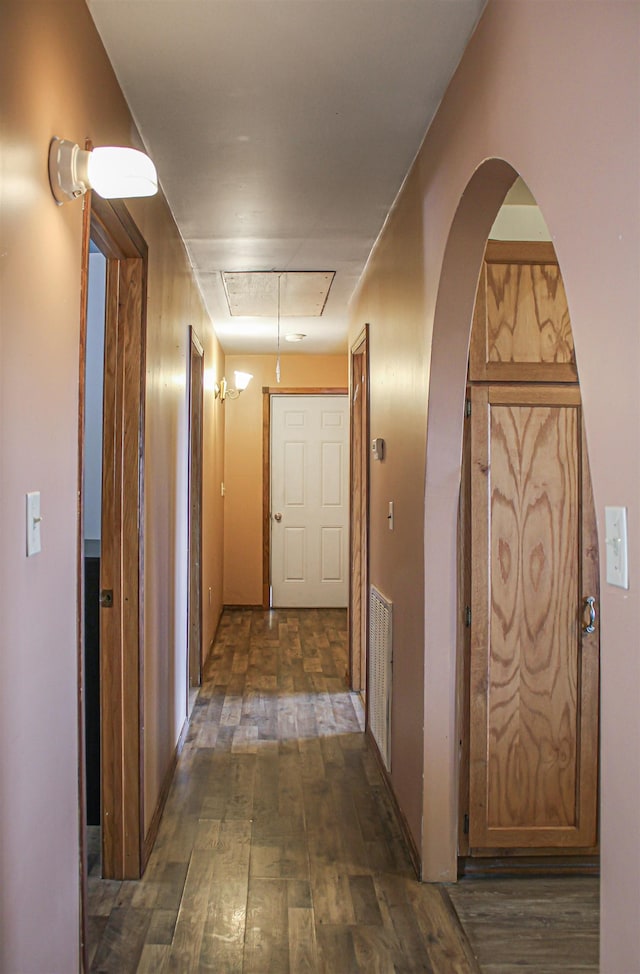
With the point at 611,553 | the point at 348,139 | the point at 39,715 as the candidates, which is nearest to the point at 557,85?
the point at 611,553

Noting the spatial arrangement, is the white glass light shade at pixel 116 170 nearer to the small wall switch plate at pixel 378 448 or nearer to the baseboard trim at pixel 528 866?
the small wall switch plate at pixel 378 448

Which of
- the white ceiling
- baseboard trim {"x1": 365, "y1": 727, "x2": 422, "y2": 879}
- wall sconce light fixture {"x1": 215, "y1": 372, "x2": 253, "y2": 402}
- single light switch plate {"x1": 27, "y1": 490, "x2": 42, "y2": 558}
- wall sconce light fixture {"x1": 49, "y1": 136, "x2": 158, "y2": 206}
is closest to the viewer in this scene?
single light switch plate {"x1": 27, "y1": 490, "x2": 42, "y2": 558}

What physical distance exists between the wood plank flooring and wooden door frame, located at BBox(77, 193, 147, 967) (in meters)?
0.20

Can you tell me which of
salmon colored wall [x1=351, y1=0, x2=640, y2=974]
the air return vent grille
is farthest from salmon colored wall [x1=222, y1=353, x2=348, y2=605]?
salmon colored wall [x1=351, y1=0, x2=640, y2=974]

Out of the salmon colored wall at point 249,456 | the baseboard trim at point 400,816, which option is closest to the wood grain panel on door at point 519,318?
the baseboard trim at point 400,816

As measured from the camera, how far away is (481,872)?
2506 mm

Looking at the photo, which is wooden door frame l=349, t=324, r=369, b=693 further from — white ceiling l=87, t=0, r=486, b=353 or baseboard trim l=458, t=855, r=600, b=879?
baseboard trim l=458, t=855, r=600, b=879

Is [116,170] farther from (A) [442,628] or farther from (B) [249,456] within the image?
(B) [249,456]

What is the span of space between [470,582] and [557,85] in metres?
1.61

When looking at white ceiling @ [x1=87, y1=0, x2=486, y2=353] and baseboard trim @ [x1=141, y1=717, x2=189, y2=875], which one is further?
baseboard trim @ [x1=141, y1=717, x2=189, y2=875]

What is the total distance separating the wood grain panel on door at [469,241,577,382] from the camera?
250 centimetres

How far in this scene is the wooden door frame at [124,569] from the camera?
2420mm

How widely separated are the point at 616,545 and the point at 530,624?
1530mm

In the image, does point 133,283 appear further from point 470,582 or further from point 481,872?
point 481,872
